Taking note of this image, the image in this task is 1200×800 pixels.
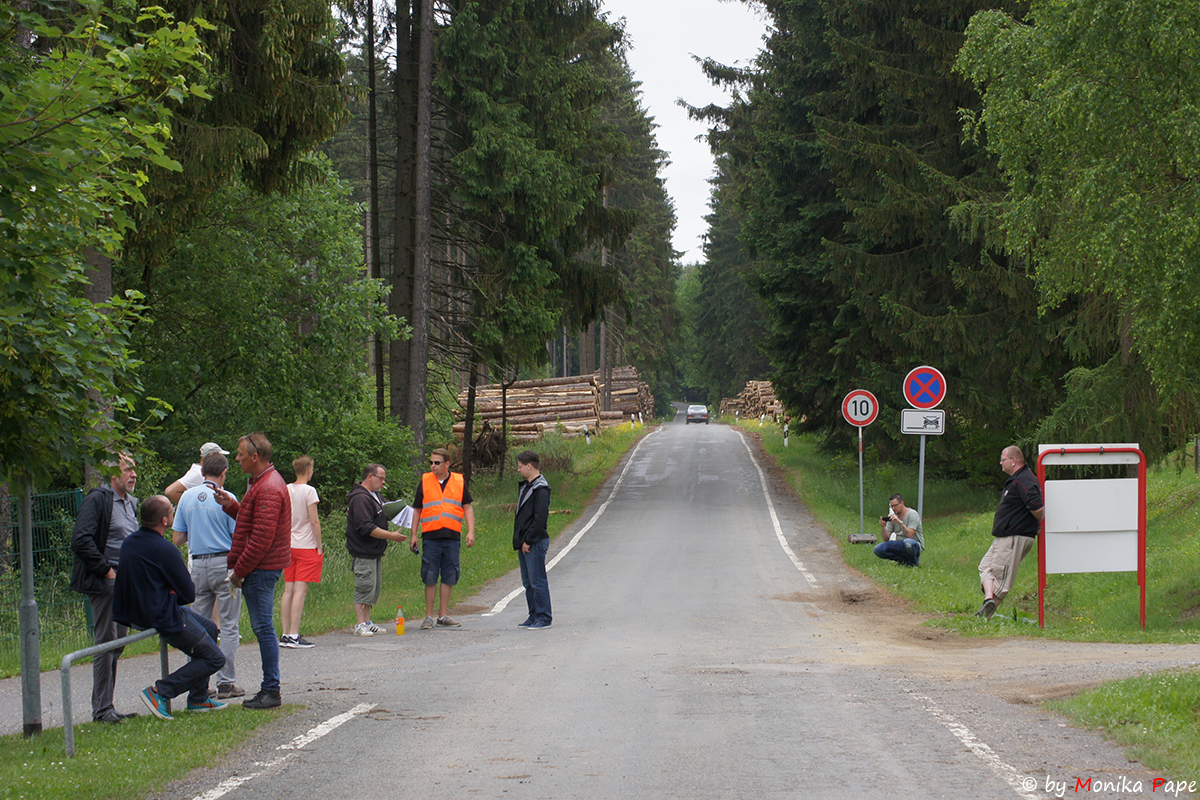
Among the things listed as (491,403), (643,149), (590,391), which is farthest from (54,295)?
(643,149)

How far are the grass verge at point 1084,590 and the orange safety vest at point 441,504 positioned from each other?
572cm

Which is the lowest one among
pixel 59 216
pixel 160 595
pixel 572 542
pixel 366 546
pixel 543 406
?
pixel 572 542

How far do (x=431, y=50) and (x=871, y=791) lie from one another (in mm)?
20206

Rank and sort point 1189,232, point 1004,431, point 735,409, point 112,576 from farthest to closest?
point 735,409 → point 1004,431 → point 1189,232 → point 112,576

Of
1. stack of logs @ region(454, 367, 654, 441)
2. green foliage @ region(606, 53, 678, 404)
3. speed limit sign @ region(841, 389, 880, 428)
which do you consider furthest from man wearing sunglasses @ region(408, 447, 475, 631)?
green foliage @ region(606, 53, 678, 404)

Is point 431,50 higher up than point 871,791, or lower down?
higher up

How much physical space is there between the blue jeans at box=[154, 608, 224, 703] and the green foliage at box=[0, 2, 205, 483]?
1569mm

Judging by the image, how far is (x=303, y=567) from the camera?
36.3 feet

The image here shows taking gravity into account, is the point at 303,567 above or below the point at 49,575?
above

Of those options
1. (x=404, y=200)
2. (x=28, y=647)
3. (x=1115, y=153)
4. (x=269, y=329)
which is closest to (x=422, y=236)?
(x=404, y=200)

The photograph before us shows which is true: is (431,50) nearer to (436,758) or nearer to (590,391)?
(436,758)

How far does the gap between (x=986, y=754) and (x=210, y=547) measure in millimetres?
6227

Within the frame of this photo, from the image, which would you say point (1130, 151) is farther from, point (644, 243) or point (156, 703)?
point (644, 243)

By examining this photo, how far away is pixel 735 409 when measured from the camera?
82.4 metres
